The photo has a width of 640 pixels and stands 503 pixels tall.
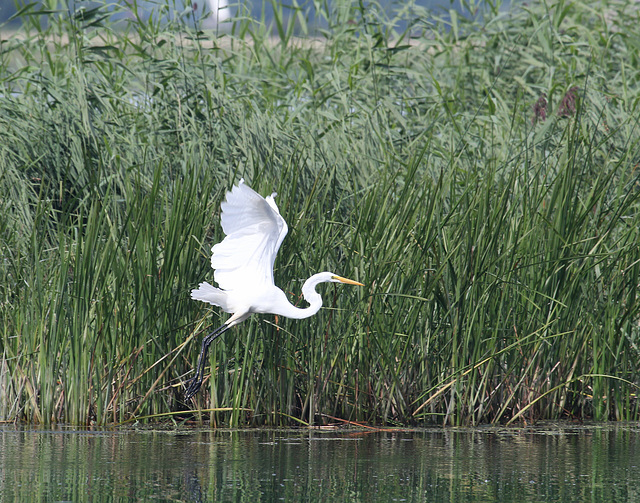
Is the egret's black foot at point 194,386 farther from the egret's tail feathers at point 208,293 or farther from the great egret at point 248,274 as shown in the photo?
the egret's tail feathers at point 208,293

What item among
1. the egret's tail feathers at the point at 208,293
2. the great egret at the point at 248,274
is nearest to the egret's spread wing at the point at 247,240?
the great egret at the point at 248,274

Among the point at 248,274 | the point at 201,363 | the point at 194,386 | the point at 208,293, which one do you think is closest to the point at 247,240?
the point at 248,274

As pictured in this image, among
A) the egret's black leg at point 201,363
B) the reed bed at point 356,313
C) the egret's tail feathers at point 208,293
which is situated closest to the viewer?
the egret's tail feathers at point 208,293

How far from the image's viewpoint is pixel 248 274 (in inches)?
189

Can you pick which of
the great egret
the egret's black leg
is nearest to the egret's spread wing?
the great egret

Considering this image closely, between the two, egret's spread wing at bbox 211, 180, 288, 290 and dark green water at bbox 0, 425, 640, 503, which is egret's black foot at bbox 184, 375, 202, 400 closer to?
dark green water at bbox 0, 425, 640, 503

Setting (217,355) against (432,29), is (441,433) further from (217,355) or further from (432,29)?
(432,29)

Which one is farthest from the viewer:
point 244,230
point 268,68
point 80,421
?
point 268,68

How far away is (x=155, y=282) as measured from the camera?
4.94 meters

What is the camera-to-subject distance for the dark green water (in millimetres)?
3561

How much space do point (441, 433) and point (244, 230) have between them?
146 centimetres

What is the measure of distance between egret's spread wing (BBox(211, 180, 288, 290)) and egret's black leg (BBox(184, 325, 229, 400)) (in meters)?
0.24

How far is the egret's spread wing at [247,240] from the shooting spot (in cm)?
448

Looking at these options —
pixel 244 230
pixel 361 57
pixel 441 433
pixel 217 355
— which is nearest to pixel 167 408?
pixel 217 355
